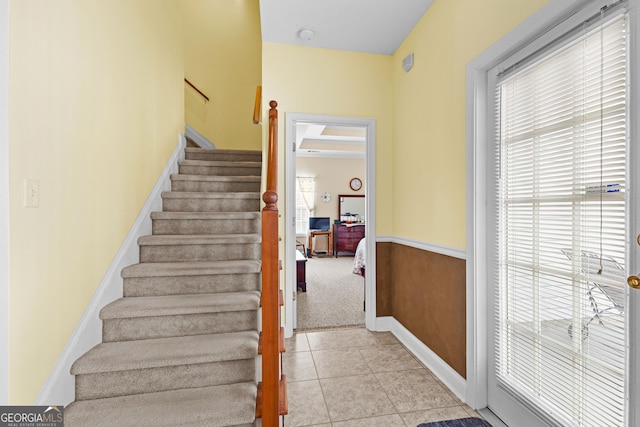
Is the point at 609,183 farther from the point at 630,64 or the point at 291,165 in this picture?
the point at 291,165

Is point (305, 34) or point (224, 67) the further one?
point (224, 67)

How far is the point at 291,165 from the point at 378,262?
4.24 ft

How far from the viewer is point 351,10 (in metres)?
2.41

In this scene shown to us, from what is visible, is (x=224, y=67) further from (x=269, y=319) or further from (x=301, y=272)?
(x=269, y=319)

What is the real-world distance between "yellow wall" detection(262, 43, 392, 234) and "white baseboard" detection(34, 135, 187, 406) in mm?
1154

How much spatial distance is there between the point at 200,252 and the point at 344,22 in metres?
2.21

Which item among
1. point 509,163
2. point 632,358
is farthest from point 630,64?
point 632,358

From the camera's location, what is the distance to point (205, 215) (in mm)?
2594

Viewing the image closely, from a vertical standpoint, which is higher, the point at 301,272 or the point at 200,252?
the point at 200,252

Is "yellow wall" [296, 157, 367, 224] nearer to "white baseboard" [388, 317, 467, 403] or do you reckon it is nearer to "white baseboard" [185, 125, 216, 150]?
"white baseboard" [185, 125, 216, 150]

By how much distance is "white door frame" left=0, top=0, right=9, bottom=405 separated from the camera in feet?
3.86

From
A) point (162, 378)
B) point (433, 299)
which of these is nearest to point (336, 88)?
point (433, 299)

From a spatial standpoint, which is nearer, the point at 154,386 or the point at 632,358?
the point at 632,358

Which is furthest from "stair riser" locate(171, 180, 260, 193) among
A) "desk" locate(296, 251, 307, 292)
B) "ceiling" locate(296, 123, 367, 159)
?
"ceiling" locate(296, 123, 367, 159)
